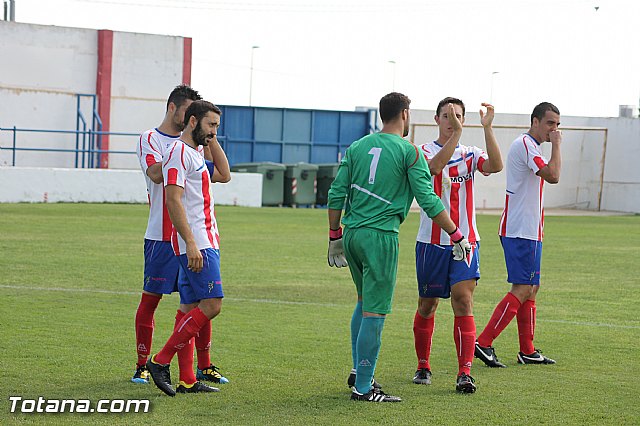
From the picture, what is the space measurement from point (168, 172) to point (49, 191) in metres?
25.9

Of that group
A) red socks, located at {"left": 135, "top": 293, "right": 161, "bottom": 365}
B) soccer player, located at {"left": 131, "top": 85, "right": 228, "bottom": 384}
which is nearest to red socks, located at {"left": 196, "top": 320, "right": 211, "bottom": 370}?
soccer player, located at {"left": 131, "top": 85, "right": 228, "bottom": 384}

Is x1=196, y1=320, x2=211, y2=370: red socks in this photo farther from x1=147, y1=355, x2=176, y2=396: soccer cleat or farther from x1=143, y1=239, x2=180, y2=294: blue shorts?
x1=147, y1=355, x2=176, y2=396: soccer cleat

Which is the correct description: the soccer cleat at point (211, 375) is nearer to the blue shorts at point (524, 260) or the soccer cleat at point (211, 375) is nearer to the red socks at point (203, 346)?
the red socks at point (203, 346)

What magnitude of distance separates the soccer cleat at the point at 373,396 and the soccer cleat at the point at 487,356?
5.49 ft

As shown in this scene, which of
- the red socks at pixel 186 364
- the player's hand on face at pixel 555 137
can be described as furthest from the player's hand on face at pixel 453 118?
the red socks at pixel 186 364

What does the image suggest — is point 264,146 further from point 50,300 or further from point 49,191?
point 50,300

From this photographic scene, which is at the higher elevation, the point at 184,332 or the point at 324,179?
the point at 184,332

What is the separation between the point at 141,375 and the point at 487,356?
2894 millimetres

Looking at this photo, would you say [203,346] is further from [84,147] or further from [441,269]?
[84,147]

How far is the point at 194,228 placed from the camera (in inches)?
282

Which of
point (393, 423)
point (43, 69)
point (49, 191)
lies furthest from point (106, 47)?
point (393, 423)

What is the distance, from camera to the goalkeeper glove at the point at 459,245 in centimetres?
727

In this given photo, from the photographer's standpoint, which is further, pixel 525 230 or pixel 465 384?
pixel 525 230

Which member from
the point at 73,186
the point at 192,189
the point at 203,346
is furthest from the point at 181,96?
the point at 73,186
